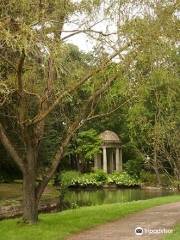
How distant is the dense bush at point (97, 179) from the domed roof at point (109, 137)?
3.98 metres

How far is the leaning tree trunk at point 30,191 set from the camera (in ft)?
40.5

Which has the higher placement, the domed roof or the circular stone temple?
the domed roof

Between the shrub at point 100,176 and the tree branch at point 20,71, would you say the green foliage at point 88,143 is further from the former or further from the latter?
the tree branch at point 20,71

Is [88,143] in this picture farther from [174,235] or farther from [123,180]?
[174,235]

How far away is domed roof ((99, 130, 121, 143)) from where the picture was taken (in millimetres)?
43453

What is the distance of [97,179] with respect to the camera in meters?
39.8

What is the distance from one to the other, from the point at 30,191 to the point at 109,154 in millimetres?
34122

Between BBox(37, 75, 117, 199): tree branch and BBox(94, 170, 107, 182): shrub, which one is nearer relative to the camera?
BBox(37, 75, 117, 199): tree branch

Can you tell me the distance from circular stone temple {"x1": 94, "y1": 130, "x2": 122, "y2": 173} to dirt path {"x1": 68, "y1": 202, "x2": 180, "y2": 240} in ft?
91.4

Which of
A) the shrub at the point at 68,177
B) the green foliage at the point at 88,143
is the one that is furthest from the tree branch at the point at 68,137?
the green foliage at the point at 88,143

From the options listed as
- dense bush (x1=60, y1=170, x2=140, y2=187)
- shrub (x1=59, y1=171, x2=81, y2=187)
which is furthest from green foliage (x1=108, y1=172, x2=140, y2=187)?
shrub (x1=59, y1=171, x2=81, y2=187)

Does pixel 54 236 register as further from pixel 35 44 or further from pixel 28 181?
pixel 35 44

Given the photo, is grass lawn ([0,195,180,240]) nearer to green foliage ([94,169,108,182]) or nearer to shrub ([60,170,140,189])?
shrub ([60,170,140,189])

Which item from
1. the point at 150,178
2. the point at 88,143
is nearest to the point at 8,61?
the point at 150,178
